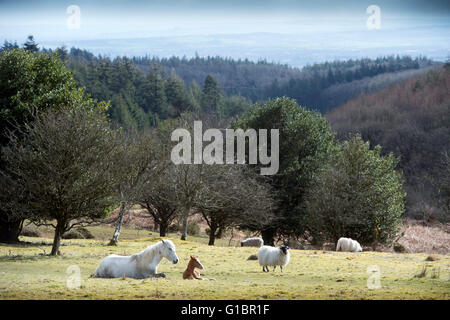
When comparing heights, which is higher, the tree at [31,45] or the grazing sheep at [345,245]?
the tree at [31,45]

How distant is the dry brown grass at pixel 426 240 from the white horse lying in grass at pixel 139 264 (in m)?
35.0

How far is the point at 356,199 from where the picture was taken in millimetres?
42812

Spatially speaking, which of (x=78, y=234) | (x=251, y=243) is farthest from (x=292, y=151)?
(x=78, y=234)

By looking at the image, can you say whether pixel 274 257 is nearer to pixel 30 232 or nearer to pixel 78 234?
pixel 78 234

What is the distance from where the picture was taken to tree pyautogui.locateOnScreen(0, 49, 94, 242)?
3241cm

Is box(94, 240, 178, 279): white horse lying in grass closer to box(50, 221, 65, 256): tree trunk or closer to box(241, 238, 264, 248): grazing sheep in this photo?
box(50, 221, 65, 256): tree trunk

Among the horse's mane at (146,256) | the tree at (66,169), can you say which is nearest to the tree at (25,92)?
the tree at (66,169)

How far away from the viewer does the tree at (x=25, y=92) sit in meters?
32.4

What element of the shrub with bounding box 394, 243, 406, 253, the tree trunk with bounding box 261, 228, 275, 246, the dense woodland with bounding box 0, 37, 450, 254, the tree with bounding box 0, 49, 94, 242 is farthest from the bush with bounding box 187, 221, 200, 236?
the tree with bounding box 0, 49, 94, 242

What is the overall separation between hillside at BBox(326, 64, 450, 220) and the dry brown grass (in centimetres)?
817

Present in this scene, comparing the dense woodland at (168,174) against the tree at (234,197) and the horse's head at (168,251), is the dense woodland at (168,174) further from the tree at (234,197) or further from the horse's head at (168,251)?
the horse's head at (168,251)
